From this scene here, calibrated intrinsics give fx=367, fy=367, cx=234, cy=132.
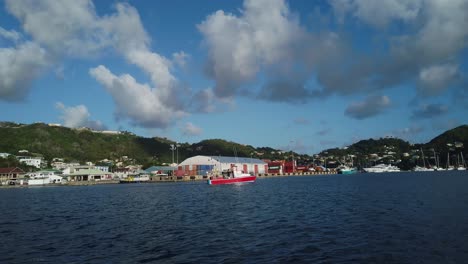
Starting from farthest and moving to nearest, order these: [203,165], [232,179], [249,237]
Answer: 1. [203,165]
2. [232,179]
3. [249,237]

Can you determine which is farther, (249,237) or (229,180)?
(229,180)

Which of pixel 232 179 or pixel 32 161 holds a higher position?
pixel 32 161

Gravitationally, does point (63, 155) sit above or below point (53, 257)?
above

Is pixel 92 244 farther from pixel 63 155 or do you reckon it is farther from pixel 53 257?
pixel 63 155

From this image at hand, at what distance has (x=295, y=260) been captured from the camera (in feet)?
52.9

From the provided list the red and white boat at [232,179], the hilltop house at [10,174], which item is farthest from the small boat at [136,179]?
the red and white boat at [232,179]

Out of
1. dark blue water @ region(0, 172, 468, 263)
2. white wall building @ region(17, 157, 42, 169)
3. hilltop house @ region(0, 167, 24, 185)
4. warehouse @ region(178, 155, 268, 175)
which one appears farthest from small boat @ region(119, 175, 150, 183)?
dark blue water @ region(0, 172, 468, 263)

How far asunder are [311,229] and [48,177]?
12754 cm

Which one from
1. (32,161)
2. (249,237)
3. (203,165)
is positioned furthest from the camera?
(32,161)

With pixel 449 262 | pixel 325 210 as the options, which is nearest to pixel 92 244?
pixel 449 262

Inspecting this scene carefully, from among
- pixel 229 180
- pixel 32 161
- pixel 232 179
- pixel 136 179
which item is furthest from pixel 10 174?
pixel 232 179

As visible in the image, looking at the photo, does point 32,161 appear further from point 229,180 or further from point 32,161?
point 229,180

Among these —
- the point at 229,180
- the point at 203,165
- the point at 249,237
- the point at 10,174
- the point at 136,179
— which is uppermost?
the point at 203,165

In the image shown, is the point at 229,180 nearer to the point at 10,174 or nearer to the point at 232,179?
the point at 232,179
